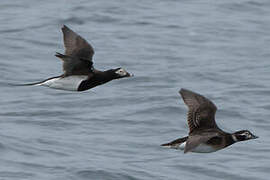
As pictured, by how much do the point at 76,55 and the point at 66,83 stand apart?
0.50m

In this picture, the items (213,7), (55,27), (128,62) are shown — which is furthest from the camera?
(213,7)

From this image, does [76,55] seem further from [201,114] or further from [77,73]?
[201,114]

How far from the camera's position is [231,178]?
593 inches

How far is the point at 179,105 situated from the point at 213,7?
9.65 metres

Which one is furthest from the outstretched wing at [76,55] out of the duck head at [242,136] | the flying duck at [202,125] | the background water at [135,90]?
the duck head at [242,136]

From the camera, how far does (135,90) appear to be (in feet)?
64.6

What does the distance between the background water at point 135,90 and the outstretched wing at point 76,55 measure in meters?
1.80

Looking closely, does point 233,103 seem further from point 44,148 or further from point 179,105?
point 44,148

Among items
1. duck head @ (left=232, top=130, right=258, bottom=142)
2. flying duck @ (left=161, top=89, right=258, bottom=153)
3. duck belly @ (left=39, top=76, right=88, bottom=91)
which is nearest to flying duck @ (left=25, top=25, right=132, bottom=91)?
duck belly @ (left=39, top=76, right=88, bottom=91)

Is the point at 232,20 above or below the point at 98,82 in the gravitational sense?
below

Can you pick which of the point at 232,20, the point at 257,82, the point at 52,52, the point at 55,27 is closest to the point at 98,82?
the point at 257,82

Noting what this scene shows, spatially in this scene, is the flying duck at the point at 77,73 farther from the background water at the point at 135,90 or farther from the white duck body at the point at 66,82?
the background water at the point at 135,90

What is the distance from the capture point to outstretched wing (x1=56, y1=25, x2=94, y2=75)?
13250 millimetres

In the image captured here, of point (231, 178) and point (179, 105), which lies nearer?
point (231, 178)
